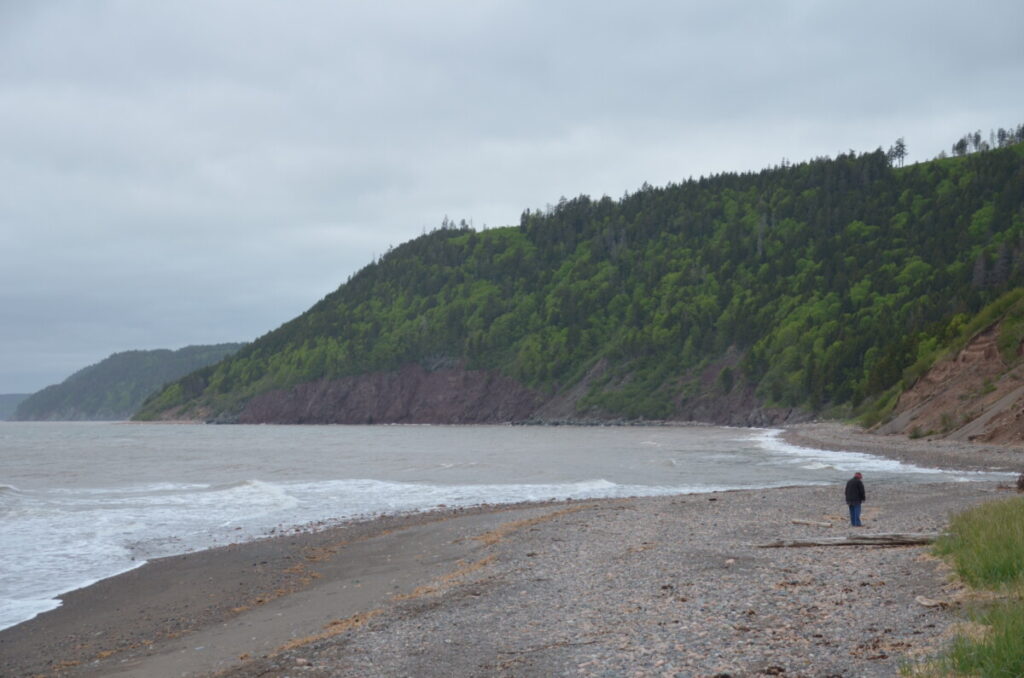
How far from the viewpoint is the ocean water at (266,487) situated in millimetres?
23250

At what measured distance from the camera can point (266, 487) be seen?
40812 millimetres

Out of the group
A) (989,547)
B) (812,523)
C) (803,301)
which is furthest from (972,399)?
(803,301)

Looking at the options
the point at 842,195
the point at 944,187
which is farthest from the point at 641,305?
the point at 944,187

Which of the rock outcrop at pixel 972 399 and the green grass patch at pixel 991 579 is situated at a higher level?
the rock outcrop at pixel 972 399

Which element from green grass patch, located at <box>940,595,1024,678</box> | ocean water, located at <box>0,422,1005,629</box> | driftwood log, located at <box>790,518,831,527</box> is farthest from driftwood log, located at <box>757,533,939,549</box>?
ocean water, located at <box>0,422,1005,629</box>

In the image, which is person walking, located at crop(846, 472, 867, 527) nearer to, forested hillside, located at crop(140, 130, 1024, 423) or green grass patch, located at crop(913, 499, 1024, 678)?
green grass patch, located at crop(913, 499, 1024, 678)

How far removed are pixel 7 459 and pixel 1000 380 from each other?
2850 inches

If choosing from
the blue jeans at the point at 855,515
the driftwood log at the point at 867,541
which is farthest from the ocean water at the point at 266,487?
the blue jeans at the point at 855,515

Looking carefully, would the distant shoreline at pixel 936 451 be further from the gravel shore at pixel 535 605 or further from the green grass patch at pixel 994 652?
the green grass patch at pixel 994 652

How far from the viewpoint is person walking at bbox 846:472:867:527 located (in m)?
20.0

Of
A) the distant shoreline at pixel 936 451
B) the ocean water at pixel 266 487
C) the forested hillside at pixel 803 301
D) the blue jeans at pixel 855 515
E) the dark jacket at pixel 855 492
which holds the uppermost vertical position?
the forested hillside at pixel 803 301

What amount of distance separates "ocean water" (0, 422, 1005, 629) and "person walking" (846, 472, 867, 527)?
51.3ft

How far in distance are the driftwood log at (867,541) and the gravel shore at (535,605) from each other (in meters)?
0.40

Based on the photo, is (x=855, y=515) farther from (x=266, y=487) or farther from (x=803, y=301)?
(x=803, y=301)
